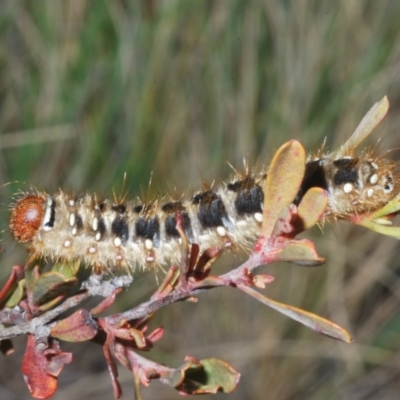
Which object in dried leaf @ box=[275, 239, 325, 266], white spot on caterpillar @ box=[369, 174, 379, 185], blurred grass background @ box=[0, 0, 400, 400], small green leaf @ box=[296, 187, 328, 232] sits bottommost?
blurred grass background @ box=[0, 0, 400, 400]

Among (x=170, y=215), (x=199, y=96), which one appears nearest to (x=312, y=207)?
(x=170, y=215)

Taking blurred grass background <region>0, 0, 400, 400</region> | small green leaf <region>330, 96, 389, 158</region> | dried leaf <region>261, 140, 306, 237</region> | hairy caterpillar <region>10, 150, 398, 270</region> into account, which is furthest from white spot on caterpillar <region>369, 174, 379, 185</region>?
blurred grass background <region>0, 0, 400, 400</region>

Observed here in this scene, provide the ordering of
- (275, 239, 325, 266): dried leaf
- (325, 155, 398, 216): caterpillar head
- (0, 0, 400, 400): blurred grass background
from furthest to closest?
1. (0, 0, 400, 400): blurred grass background
2. (325, 155, 398, 216): caterpillar head
3. (275, 239, 325, 266): dried leaf

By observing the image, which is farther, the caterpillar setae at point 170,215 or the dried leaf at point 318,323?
the caterpillar setae at point 170,215

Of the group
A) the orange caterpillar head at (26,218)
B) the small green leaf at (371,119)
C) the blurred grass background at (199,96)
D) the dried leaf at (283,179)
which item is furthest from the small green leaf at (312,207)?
the blurred grass background at (199,96)

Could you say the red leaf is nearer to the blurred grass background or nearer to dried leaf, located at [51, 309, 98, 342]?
dried leaf, located at [51, 309, 98, 342]

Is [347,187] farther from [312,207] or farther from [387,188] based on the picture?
[312,207]

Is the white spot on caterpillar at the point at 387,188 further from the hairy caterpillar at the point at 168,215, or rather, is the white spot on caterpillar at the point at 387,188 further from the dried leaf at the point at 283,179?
the dried leaf at the point at 283,179
